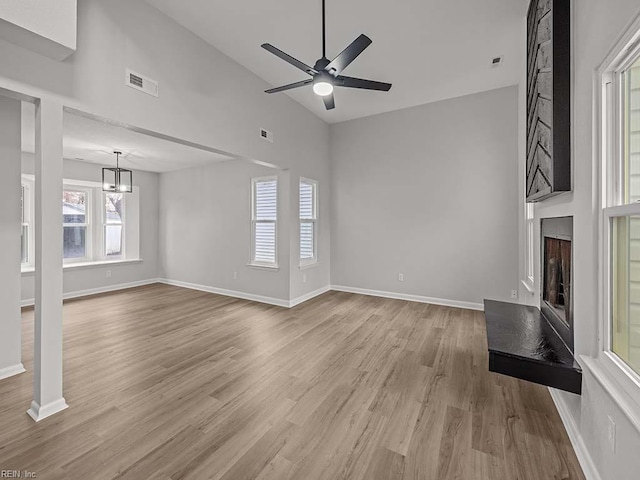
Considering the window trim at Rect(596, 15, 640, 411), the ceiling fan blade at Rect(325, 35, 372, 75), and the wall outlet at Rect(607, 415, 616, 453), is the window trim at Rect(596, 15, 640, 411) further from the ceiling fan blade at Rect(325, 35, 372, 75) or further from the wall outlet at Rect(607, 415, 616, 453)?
the ceiling fan blade at Rect(325, 35, 372, 75)

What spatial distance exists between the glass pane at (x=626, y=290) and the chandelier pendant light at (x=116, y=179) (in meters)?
6.63

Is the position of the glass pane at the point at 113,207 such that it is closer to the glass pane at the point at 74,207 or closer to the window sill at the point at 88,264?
the glass pane at the point at 74,207

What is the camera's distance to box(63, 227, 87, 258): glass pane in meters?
5.88

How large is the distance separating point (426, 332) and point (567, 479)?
2137 millimetres

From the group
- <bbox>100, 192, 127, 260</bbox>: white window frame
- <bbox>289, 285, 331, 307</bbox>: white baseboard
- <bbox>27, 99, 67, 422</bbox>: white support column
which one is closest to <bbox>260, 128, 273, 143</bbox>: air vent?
<bbox>27, 99, 67, 422</bbox>: white support column

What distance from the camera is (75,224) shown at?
601 cm

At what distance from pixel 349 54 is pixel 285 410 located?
9.33 feet

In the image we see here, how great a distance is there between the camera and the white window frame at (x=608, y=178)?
1327mm

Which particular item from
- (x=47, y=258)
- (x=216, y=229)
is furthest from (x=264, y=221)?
(x=47, y=258)

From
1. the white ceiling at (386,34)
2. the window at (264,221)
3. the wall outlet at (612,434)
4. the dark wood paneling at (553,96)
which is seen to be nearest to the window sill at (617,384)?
the wall outlet at (612,434)

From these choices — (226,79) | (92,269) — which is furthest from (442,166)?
(92,269)

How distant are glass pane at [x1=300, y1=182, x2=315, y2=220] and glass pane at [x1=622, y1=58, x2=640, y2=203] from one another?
426cm

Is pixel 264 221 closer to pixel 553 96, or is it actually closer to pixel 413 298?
pixel 413 298

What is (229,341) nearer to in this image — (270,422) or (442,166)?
(270,422)
